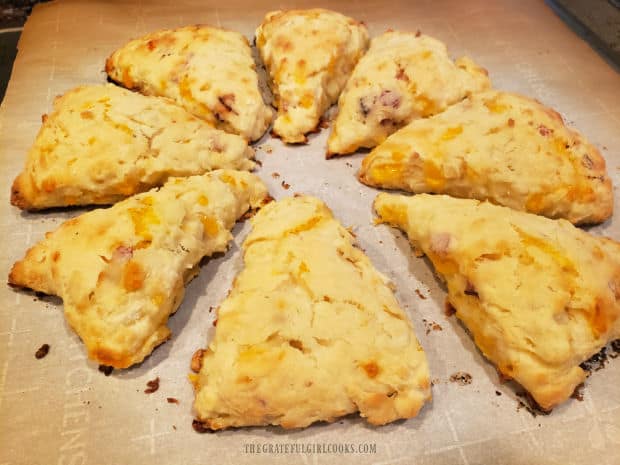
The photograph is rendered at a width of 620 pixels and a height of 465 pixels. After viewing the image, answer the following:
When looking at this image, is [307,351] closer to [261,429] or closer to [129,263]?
[261,429]

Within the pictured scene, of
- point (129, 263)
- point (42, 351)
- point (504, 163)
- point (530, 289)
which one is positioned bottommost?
point (42, 351)

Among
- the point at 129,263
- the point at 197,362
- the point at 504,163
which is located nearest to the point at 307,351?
the point at 197,362

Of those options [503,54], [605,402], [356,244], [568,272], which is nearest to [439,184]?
[356,244]

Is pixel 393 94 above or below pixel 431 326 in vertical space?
above

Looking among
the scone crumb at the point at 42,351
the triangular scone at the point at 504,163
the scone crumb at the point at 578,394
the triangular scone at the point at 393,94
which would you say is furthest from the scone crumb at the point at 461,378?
the scone crumb at the point at 42,351

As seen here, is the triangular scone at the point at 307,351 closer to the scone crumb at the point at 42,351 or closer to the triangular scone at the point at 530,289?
the triangular scone at the point at 530,289

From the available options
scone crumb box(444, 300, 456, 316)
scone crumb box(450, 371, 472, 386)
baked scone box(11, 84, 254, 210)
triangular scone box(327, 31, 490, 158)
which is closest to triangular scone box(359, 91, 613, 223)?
Answer: triangular scone box(327, 31, 490, 158)

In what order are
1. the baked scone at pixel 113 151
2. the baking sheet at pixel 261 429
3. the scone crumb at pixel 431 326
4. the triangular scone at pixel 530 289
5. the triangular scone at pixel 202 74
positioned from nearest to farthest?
the baking sheet at pixel 261 429
the triangular scone at pixel 530 289
the scone crumb at pixel 431 326
the baked scone at pixel 113 151
the triangular scone at pixel 202 74
